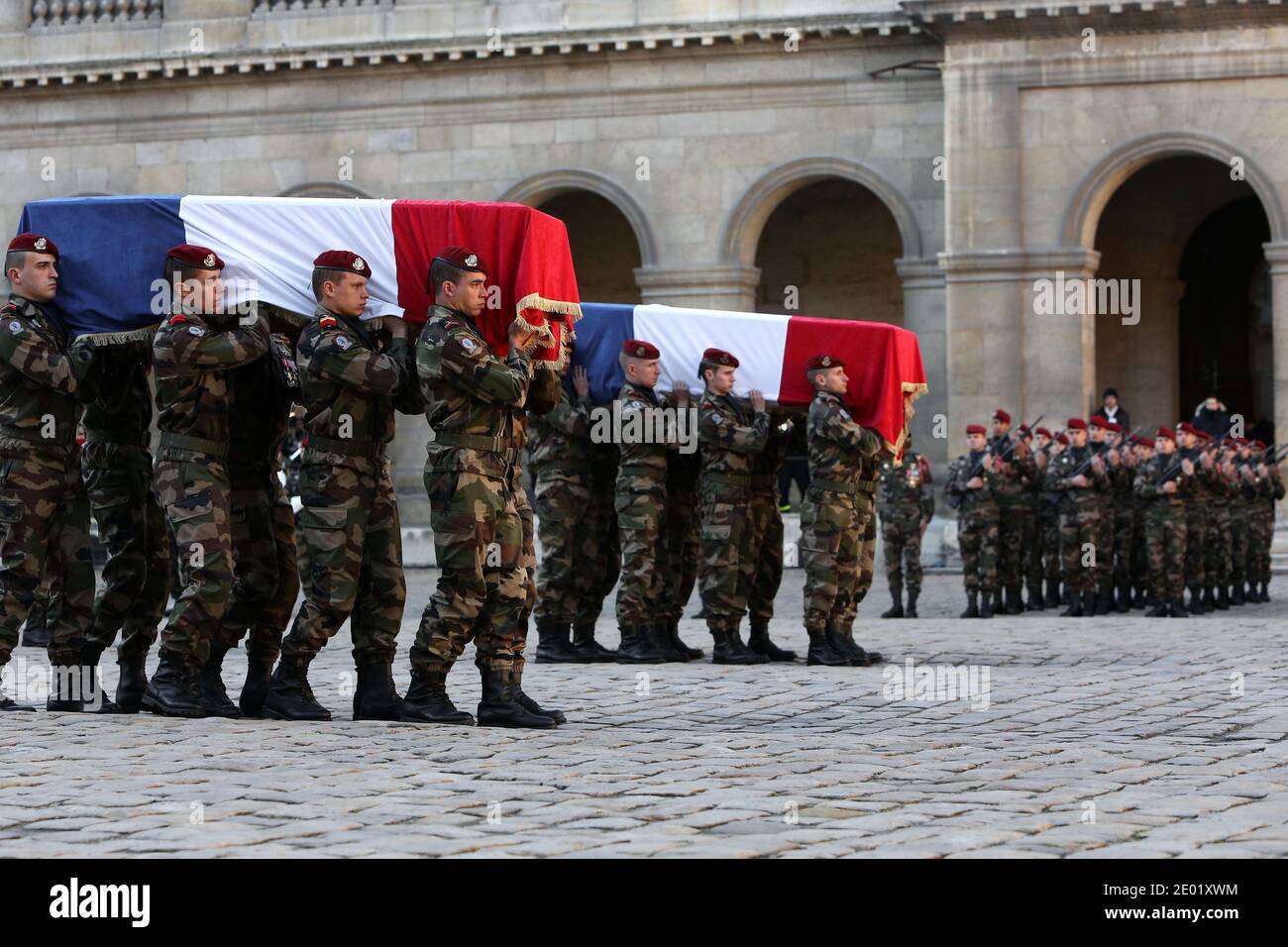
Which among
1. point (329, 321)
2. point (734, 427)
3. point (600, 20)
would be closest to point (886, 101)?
point (600, 20)

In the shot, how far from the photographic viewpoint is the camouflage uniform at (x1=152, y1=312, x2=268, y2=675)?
8.92 m

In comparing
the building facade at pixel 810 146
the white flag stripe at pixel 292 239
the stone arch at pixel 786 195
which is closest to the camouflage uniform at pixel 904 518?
the building facade at pixel 810 146

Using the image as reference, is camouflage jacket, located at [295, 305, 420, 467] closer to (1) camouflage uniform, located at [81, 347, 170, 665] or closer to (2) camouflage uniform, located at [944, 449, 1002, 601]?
(1) camouflage uniform, located at [81, 347, 170, 665]

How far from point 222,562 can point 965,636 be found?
779 centimetres

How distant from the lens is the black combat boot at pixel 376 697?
930 cm

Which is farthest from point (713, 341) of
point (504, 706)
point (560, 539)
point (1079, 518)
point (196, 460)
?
point (1079, 518)

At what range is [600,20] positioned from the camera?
28219 mm

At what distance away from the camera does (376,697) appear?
30.6ft

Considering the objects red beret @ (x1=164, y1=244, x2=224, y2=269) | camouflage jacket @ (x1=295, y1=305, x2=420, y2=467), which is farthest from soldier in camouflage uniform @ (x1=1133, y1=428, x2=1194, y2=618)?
red beret @ (x1=164, y1=244, x2=224, y2=269)

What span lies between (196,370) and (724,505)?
16.7ft

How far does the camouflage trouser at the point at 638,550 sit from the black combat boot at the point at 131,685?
4204mm

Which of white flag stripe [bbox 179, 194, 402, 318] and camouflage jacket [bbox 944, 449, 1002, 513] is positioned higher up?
white flag stripe [bbox 179, 194, 402, 318]

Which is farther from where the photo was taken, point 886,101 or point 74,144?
point 74,144
